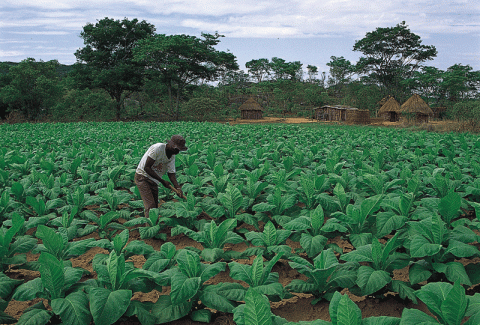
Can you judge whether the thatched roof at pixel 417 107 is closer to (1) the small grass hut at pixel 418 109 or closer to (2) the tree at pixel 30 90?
(1) the small grass hut at pixel 418 109

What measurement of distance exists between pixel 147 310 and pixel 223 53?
38.9 metres

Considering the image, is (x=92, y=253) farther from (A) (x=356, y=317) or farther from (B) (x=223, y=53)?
(B) (x=223, y=53)

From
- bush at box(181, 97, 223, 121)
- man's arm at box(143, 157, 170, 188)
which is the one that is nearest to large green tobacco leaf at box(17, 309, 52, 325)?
man's arm at box(143, 157, 170, 188)

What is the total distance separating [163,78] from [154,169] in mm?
33478

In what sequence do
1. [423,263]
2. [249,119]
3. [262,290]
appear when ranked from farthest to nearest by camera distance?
[249,119] → [423,263] → [262,290]

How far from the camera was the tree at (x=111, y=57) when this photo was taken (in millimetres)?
36406

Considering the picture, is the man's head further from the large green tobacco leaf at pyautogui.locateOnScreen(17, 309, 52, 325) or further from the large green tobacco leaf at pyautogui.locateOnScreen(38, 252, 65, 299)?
the large green tobacco leaf at pyautogui.locateOnScreen(17, 309, 52, 325)

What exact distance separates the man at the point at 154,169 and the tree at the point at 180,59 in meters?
31.1

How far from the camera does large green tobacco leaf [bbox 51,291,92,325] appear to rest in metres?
2.18

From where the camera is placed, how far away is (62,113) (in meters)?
34.8

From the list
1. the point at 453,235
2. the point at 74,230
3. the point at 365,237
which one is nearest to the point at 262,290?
the point at 365,237

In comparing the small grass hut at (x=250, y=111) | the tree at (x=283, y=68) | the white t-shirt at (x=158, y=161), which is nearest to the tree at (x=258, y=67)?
the tree at (x=283, y=68)

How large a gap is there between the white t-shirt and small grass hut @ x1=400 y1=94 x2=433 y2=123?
3373cm

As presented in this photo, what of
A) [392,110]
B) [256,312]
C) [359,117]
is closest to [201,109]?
[359,117]
